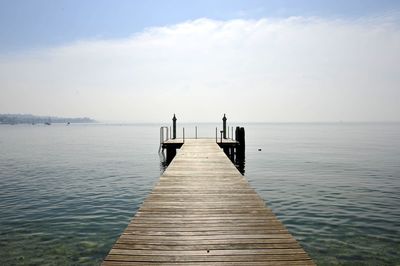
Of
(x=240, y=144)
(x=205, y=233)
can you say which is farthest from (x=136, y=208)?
(x=240, y=144)

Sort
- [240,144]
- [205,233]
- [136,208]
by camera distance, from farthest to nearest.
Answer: [240,144] < [136,208] < [205,233]

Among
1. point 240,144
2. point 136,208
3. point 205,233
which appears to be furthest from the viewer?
point 240,144

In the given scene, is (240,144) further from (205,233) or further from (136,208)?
(205,233)

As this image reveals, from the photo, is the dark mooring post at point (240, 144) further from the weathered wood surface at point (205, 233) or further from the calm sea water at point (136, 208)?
the weathered wood surface at point (205, 233)

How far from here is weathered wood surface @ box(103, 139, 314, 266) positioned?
4.75m

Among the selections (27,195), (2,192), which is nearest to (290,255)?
(27,195)

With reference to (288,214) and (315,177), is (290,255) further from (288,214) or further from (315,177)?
(315,177)

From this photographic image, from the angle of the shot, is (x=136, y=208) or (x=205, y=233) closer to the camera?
(x=205, y=233)

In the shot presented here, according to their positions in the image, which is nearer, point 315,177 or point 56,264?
point 56,264

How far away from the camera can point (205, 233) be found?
5.86 meters

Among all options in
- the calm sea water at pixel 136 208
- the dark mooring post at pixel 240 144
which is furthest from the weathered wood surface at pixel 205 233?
the dark mooring post at pixel 240 144

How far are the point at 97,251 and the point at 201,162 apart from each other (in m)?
7.24

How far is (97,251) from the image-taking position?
9586 mm

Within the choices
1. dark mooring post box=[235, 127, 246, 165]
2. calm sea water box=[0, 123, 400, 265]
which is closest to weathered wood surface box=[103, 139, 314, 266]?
calm sea water box=[0, 123, 400, 265]
